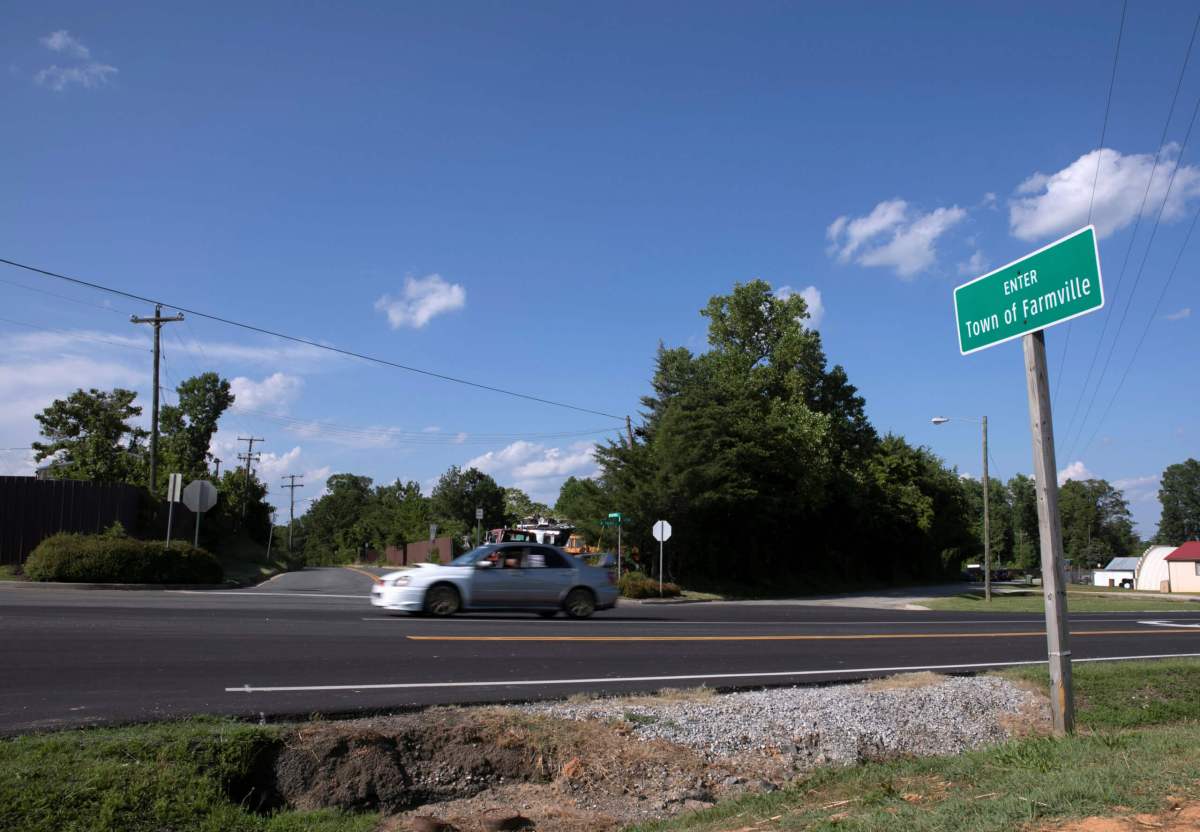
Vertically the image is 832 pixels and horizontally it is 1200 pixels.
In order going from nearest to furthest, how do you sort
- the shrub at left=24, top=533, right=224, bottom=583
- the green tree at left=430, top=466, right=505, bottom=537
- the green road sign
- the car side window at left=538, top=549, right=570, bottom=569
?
the green road sign → the car side window at left=538, top=549, right=570, bottom=569 → the shrub at left=24, top=533, right=224, bottom=583 → the green tree at left=430, top=466, right=505, bottom=537

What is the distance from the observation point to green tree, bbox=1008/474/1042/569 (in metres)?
129

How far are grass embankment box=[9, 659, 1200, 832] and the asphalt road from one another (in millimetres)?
1138

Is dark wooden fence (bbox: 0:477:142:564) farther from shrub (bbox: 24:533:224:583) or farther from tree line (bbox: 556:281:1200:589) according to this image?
tree line (bbox: 556:281:1200:589)

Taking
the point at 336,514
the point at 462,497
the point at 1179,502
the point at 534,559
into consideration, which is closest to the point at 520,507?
the point at 462,497

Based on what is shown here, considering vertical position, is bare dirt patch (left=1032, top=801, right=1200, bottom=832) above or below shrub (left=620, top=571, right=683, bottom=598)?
above

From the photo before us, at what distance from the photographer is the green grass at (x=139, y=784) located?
189 inches

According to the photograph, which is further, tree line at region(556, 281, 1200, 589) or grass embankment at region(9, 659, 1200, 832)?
tree line at region(556, 281, 1200, 589)

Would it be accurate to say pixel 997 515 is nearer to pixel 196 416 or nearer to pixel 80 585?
pixel 196 416

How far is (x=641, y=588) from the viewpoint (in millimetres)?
31984

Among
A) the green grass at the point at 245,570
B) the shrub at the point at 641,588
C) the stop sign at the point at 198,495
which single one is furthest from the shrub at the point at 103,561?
the shrub at the point at 641,588

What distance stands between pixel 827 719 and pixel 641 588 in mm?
24260

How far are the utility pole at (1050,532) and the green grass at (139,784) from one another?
199 inches

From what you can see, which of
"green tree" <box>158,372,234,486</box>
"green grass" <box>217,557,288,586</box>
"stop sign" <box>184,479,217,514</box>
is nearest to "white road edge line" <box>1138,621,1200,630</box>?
"stop sign" <box>184,479,217,514</box>

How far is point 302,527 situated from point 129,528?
14457 cm
